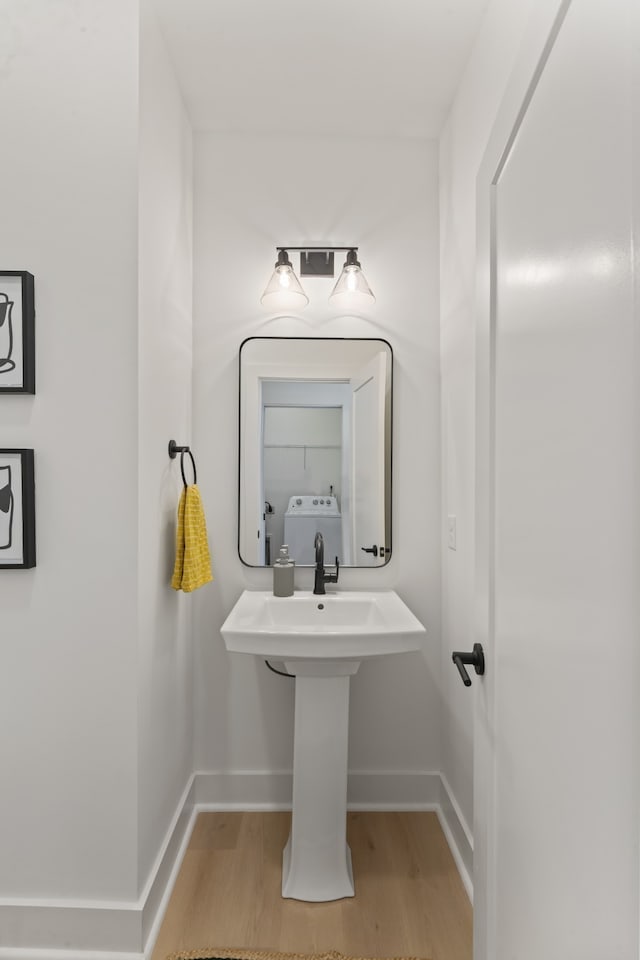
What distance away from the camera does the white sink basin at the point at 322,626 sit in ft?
5.44

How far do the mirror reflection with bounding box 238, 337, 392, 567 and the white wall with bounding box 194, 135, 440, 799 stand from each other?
55 mm

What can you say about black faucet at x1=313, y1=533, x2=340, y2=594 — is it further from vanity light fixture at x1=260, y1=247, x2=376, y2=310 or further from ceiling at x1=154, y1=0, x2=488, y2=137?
ceiling at x1=154, y1=0, x2=488, y2=137

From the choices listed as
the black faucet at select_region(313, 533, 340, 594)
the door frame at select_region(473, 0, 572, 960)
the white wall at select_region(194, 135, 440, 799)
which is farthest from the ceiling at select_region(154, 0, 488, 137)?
the black faucet at select_region(313, 533, 340, 594)

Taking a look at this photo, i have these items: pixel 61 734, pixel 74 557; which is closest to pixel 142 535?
pixel 74 557

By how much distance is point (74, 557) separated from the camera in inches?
60.4

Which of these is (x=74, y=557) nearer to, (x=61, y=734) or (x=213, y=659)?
(x=61, y=734)

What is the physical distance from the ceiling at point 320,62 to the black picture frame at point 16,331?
941mm

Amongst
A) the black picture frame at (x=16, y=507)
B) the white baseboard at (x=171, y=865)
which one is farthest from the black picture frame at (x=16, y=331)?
the white baseboard at (x=171, y=865)

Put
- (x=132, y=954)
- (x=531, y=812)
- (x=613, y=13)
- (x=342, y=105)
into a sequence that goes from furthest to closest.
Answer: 1. (x=342, y=105)
2. (x=132, y=954)
3. (x=531, y=812)
4. (x=613, y=13)

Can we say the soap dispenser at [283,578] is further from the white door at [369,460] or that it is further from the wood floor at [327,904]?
the wood floor at [327,904]

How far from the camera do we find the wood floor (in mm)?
1593

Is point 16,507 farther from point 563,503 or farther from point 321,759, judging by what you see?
point 563,503

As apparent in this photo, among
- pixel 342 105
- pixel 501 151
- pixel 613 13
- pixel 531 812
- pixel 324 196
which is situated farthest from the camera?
pixel 324 196

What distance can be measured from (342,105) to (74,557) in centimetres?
181
